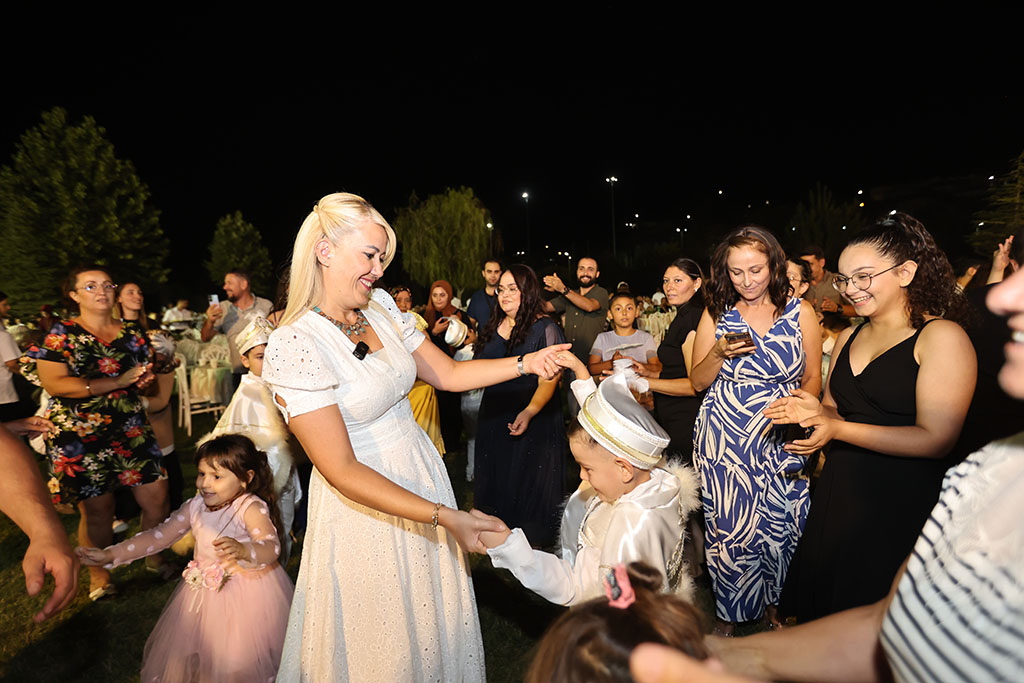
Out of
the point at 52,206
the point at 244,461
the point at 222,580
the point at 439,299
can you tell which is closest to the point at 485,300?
the point at 439,299

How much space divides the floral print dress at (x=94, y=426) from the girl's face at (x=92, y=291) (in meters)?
0.18

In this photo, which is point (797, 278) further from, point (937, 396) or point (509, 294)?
→ point (937, 396)

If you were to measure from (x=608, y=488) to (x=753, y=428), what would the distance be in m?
1.36

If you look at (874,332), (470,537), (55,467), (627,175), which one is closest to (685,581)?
(470,537)

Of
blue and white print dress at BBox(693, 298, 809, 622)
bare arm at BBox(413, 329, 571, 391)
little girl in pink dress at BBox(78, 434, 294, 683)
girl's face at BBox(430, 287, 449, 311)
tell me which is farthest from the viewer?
girl's face at BBox(430, 287, 449, 311)

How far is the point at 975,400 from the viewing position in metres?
2.97

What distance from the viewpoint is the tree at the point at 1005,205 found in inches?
303

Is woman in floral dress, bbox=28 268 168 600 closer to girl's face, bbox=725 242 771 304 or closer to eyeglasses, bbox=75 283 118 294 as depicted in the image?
eyeglasses, bbox=75 283 118 294

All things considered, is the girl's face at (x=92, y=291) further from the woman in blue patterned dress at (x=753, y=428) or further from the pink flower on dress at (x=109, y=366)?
the woman in blue patterned dress at (x=753, y=428)

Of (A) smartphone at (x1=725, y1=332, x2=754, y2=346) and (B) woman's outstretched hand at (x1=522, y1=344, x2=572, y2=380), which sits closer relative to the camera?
(B) woman's outstretched hand at (x1=522, y1=344, x2=572, y2=380)

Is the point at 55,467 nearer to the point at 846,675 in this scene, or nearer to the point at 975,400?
the point at 846,675

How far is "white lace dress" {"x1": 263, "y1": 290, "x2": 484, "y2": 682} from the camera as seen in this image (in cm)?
212

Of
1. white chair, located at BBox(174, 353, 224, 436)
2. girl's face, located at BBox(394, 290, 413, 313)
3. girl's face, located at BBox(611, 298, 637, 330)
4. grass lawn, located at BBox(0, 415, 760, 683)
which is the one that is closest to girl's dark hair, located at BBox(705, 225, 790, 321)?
grass lawn, located at BBox(0, 415, 760, 683)

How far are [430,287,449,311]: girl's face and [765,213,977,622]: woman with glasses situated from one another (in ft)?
18.9
